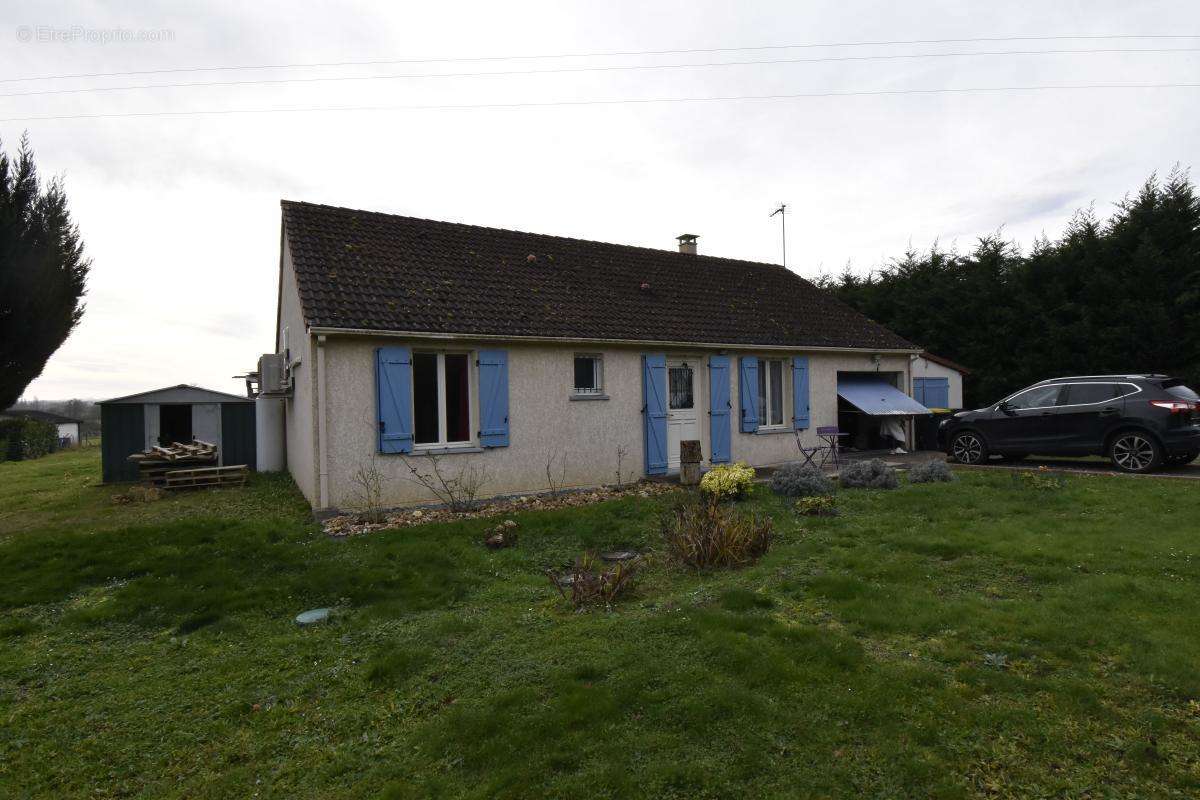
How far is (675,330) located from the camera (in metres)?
13.1

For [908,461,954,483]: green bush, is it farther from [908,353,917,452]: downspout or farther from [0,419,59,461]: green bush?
[0,419,59,461]: green bush

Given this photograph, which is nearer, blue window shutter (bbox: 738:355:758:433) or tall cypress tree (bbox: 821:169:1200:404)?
blue window shutter (bbox: 738:355:758:433)

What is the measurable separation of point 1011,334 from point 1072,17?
36.4 feet

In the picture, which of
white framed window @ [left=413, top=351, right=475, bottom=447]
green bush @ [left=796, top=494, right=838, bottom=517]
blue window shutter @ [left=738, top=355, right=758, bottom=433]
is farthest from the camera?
blue window shutter @ [left=738, top=355, right=758, bottom=433]

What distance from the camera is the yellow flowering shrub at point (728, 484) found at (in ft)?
30.9

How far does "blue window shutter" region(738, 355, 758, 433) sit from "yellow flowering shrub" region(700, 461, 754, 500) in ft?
13.8

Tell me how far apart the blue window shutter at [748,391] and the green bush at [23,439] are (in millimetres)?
29749

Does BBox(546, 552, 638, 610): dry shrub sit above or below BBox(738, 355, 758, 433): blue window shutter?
below

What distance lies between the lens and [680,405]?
43.7 ft

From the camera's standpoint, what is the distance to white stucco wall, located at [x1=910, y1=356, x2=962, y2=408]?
57.3 feet

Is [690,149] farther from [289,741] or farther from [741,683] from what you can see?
[289,741]

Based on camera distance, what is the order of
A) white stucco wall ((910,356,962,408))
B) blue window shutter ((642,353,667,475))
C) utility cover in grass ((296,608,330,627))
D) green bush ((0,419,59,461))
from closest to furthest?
utility cover in grass ((296,608,330,627)) < blue window shutter ((642,353,667,475)) < white stucco wall ((910,356,962,408)) < green bush ((0,419,59,461))

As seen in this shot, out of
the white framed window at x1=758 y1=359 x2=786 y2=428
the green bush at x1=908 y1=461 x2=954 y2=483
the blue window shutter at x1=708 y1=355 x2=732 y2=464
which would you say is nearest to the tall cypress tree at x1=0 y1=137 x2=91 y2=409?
the blue window shutter at x1=708 y1=355 x2=732 y2=464

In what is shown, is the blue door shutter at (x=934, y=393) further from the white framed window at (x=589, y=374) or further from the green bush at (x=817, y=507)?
the green bush at (x=817, y=507)
